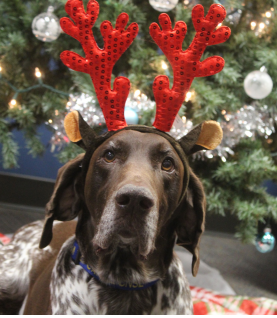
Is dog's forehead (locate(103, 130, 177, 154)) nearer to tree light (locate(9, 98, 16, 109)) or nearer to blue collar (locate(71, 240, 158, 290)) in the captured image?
blue collar (locate(71, 240, 158, 290))

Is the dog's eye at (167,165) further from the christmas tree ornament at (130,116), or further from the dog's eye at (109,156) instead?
the christmas tree ornament at (130,116)

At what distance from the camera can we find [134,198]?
3.14 feet

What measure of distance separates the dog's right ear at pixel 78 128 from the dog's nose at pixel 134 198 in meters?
0.36

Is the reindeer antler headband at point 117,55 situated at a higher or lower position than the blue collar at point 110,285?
higher

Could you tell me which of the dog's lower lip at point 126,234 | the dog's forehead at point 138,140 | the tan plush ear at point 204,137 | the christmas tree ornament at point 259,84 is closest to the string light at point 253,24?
the christmas tree ornament at point 259,84

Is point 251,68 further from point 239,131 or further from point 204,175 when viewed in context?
point 204,175

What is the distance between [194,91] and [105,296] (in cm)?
163

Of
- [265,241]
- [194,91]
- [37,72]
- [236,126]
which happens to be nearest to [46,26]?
[37,72]

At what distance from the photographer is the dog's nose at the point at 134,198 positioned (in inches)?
37.5

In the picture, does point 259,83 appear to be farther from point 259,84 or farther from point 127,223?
point 127,223

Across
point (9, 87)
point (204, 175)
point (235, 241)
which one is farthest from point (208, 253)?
point (9, 87)

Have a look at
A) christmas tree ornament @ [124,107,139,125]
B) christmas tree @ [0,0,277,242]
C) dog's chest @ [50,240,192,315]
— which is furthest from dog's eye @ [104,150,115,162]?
christmas tree @ [0,0,277,242]

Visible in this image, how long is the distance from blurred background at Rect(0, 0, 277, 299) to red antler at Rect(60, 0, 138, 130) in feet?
3.12

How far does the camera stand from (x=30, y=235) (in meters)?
1.97
